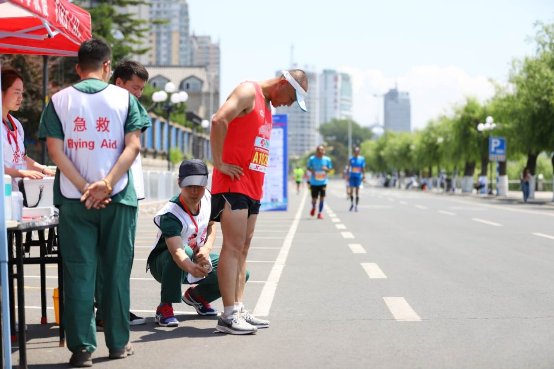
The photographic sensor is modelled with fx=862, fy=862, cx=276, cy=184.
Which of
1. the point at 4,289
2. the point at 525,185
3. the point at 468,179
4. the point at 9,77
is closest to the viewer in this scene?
the point at 4,289

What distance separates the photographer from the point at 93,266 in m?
5.16

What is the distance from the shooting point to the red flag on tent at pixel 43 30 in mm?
6833

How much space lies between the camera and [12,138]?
256 inches

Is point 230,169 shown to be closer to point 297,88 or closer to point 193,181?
point 193,181

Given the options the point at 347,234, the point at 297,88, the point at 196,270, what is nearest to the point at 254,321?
the point at 196,270

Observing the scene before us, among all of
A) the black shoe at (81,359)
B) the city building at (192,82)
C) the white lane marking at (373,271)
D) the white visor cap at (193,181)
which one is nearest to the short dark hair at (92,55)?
the white visor cap at (193,181)

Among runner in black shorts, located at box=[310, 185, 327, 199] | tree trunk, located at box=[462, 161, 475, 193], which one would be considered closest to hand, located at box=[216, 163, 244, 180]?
runner in black shorts, located at box=[310, 185, 327, 199]

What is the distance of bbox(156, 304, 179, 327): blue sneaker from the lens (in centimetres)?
652

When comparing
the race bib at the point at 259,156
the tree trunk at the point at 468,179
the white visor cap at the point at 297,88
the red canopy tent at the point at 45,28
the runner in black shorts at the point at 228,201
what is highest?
the red canopy tent at the point at 45,28

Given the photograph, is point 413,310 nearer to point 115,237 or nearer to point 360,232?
point 115,237

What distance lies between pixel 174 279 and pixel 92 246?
161cm

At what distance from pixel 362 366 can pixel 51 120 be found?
2.35 meters

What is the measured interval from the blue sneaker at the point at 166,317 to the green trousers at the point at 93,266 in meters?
1.22

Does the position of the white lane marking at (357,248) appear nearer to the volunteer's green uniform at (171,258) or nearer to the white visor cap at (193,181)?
the volunteer's green uniform at (171,258)
